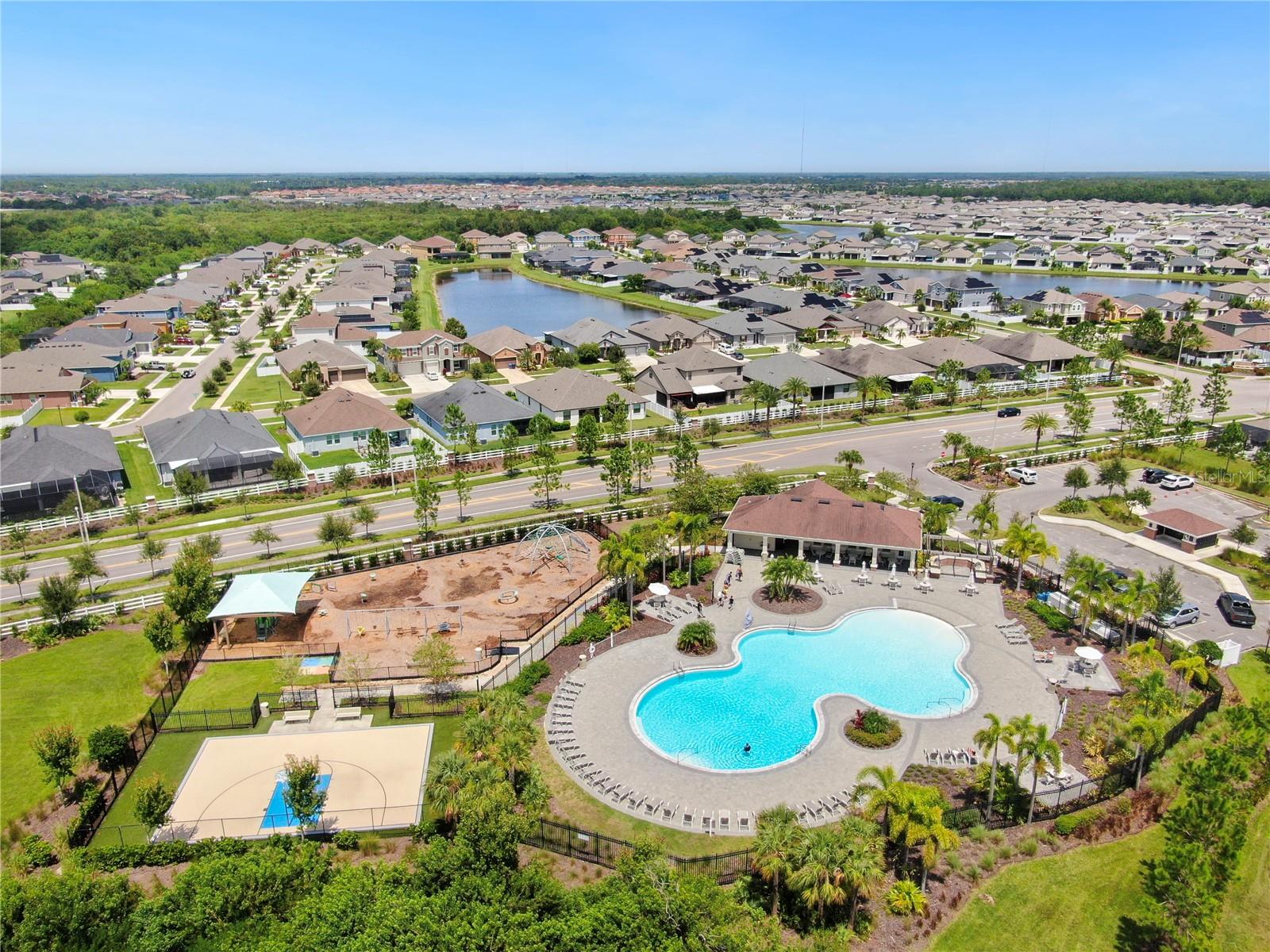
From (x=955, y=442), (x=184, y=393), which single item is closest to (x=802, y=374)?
(x=955, y=442)

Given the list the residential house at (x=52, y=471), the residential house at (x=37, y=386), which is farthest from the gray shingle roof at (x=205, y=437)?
the residential house at (x=37, y=386)

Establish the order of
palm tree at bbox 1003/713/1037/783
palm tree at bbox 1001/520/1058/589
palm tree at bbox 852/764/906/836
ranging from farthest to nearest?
palm tree at bbox 1001/520/1058/589, palm tree at bbox 1003/713/1037/783, palm tree at bbox 852/764/906/836

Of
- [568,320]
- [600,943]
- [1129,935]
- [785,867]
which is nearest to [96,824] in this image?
[600,943]

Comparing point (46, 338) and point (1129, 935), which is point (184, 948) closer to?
point (1129, 935)

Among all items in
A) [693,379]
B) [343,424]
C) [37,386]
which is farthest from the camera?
[693,379]

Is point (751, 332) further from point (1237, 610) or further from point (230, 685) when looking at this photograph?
point (230, 685)

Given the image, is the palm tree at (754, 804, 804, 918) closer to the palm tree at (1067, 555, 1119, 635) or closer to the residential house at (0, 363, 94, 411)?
the palm tree at (1067, 555, 1119, 635)

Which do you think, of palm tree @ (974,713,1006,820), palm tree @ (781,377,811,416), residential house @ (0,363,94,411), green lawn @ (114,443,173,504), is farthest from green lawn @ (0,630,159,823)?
palm tree @ (781,377,811,416)
